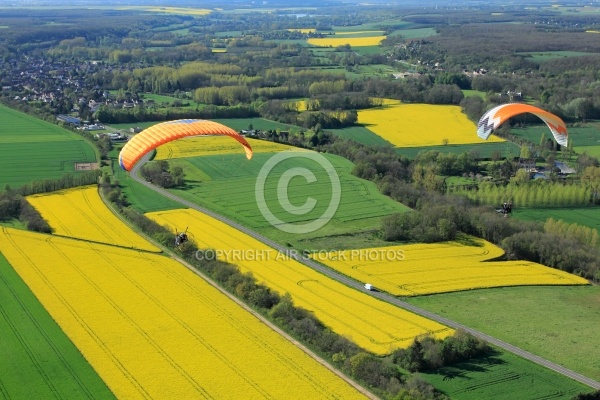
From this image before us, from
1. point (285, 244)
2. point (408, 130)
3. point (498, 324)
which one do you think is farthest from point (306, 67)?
point (498, 324)

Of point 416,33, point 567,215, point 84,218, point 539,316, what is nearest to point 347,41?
point 416,33

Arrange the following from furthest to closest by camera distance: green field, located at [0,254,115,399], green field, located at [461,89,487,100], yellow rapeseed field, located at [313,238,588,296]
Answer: green field, located at [461,89,487,100]
yellow rapeseed field, located at [313,238,588,296]
green field, located at [0,254,115,399]

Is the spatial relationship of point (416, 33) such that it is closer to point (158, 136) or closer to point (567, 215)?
point (567, 215)

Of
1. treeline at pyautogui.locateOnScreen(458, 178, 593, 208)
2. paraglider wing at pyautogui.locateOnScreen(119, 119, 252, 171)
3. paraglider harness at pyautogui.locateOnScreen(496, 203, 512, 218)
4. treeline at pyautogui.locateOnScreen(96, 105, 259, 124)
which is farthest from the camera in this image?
treeline at pyautogui.locateOnScreen(96, 105, 259, 124)

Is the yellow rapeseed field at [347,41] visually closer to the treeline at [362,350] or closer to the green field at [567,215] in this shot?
the green field at [567,215]

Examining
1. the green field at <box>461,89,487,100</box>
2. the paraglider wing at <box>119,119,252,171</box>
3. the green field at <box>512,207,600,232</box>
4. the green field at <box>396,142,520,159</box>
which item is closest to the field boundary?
the paraglider wing at <box>119,119,252,171</box>

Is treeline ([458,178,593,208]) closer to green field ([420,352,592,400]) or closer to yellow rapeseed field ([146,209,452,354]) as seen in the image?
yellow rapeseed field ([146,209,452,354])

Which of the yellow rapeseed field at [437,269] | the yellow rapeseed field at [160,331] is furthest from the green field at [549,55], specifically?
the yellow rapeseed field at [160,331]
